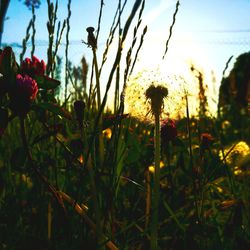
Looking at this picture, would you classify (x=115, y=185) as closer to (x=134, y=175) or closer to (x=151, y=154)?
(x=151, y=154)

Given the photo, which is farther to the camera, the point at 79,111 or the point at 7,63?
the point at 79,111

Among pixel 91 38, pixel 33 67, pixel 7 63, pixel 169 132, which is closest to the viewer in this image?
pixel 7 63

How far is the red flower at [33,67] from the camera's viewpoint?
45.0 inches

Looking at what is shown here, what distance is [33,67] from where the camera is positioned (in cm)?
116

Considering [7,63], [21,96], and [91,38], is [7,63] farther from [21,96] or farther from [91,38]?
[91,38]

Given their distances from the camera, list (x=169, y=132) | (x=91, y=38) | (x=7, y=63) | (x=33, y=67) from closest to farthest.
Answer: (x=7, y=63) < (x=91, y=38) < (x=33, y=67) < (x=169, y=132)

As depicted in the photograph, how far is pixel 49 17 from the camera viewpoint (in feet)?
4.10

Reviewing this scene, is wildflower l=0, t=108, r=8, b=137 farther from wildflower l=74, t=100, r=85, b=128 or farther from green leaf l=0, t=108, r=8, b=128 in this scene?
wildflower l=74, t=100, r=85, b=128

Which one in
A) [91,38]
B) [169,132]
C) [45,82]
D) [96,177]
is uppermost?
[91,38]

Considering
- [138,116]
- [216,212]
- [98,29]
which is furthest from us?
[216,212]

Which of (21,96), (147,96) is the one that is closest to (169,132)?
(147,96)

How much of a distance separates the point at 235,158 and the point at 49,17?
1.03 meters

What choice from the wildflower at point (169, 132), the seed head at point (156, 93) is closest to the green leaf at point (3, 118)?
the seed head at point (156, 93)

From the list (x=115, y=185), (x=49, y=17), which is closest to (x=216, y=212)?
(x=115, y=185)
